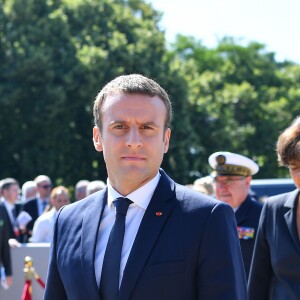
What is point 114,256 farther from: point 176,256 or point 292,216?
point 292,216

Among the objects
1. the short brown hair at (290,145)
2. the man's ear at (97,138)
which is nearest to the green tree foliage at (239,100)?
the short brown hair at (290,145)

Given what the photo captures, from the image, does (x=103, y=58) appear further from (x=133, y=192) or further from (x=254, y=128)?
(x=133, y=192)

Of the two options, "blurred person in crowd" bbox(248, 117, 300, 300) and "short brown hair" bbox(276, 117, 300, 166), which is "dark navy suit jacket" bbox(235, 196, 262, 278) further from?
"short brown hair" bbox(276, 117, 300, 166)

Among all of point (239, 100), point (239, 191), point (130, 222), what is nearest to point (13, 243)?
point (239, 191)

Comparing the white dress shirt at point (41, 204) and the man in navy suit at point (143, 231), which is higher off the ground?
the man in navy suit at point (143, 231)

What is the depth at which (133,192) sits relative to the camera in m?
3.10

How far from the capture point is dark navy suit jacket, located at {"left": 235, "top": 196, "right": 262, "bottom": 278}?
5824 mm

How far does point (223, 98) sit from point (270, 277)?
101 feet

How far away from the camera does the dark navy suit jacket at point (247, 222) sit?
582cm

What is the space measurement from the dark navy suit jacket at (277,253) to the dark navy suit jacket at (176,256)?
1.65m

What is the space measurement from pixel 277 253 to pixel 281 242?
2.8 inches

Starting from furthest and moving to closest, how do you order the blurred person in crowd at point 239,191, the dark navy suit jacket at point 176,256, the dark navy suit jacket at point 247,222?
1. the blurred person in crowd at point 239,191
2. the dark navy suit jacket at point 247,222
3. the dark navy suit jacket at point 176,256

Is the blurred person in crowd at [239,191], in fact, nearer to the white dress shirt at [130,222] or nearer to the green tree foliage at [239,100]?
the white dress shirt at [130,222]

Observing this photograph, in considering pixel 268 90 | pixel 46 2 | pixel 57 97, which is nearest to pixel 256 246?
pixel 57 97
